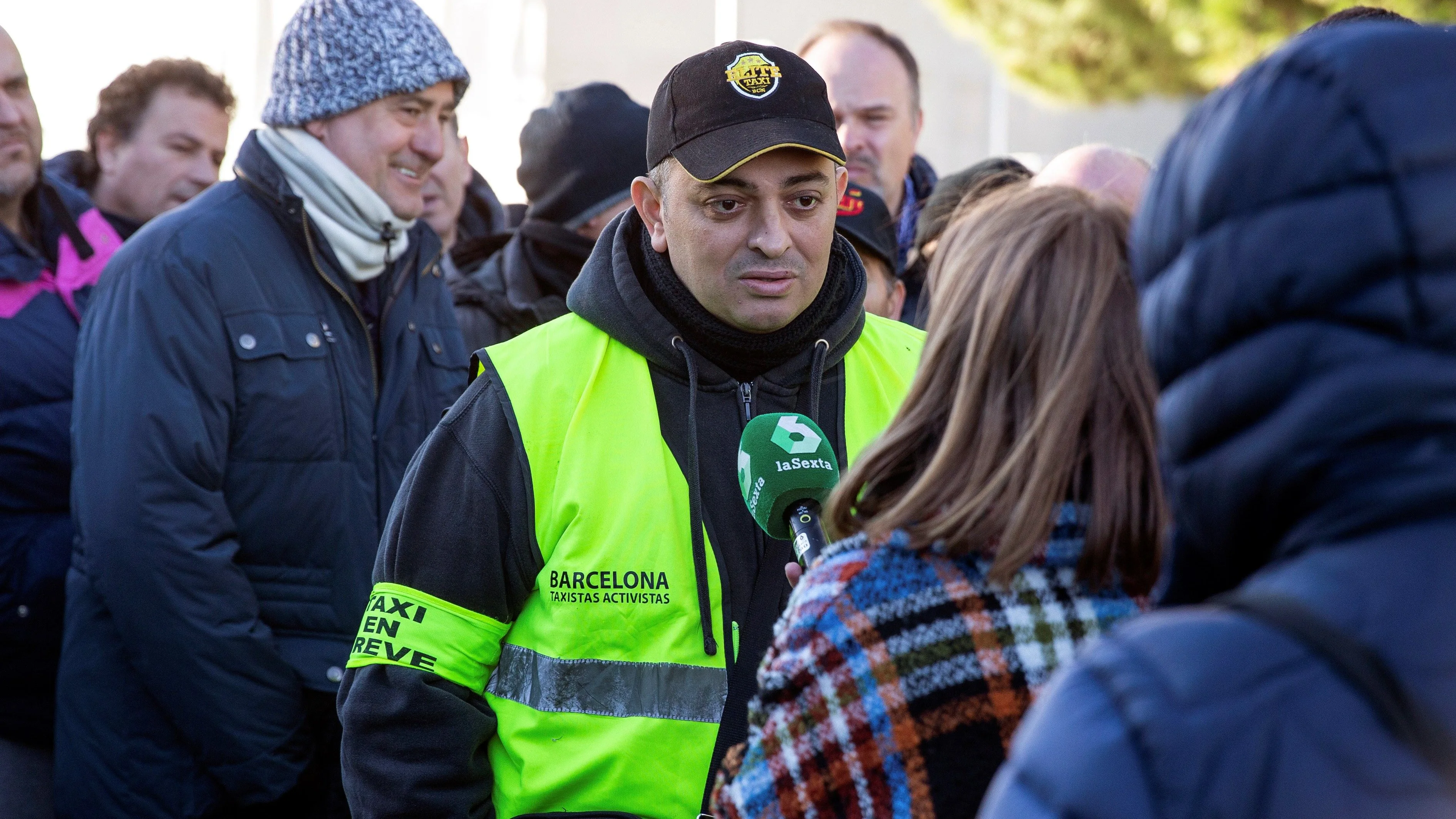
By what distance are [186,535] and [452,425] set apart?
1.01 m

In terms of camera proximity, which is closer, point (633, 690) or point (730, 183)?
point (633, 690)

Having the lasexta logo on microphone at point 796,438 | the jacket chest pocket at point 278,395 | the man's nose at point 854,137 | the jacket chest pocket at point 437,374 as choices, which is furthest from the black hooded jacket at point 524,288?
the lasexta logo on microphone at point 796,438

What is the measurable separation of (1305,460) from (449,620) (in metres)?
1.84

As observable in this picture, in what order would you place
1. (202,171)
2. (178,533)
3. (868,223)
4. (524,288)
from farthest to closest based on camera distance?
(202,171) → (524,288) → (868,223) → (178,533)

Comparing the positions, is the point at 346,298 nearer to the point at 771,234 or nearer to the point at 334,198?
the point at 334,198

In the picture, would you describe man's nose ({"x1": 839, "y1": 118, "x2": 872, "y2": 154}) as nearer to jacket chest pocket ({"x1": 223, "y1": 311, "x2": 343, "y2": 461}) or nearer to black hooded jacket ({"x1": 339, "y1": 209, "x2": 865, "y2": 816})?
jacket chest pocket ({"x1": 223, "y1": 311, "x2": 343, "y2": 461})

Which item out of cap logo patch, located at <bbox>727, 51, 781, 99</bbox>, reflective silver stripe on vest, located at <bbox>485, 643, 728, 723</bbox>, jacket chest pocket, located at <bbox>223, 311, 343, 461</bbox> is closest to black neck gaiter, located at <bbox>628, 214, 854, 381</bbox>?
cap logo patch, located at <bbox>727, 51, 781, 99</bbox>

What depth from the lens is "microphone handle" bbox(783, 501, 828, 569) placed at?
77.9 inches

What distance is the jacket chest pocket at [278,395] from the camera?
3.35 m

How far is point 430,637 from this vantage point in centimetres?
245

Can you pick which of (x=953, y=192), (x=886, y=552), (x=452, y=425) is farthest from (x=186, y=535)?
(x=953, y=192)

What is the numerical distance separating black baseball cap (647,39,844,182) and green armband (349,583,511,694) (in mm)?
936

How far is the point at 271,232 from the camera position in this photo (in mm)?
3543

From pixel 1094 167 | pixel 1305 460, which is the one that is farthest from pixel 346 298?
pixel 1305 460
